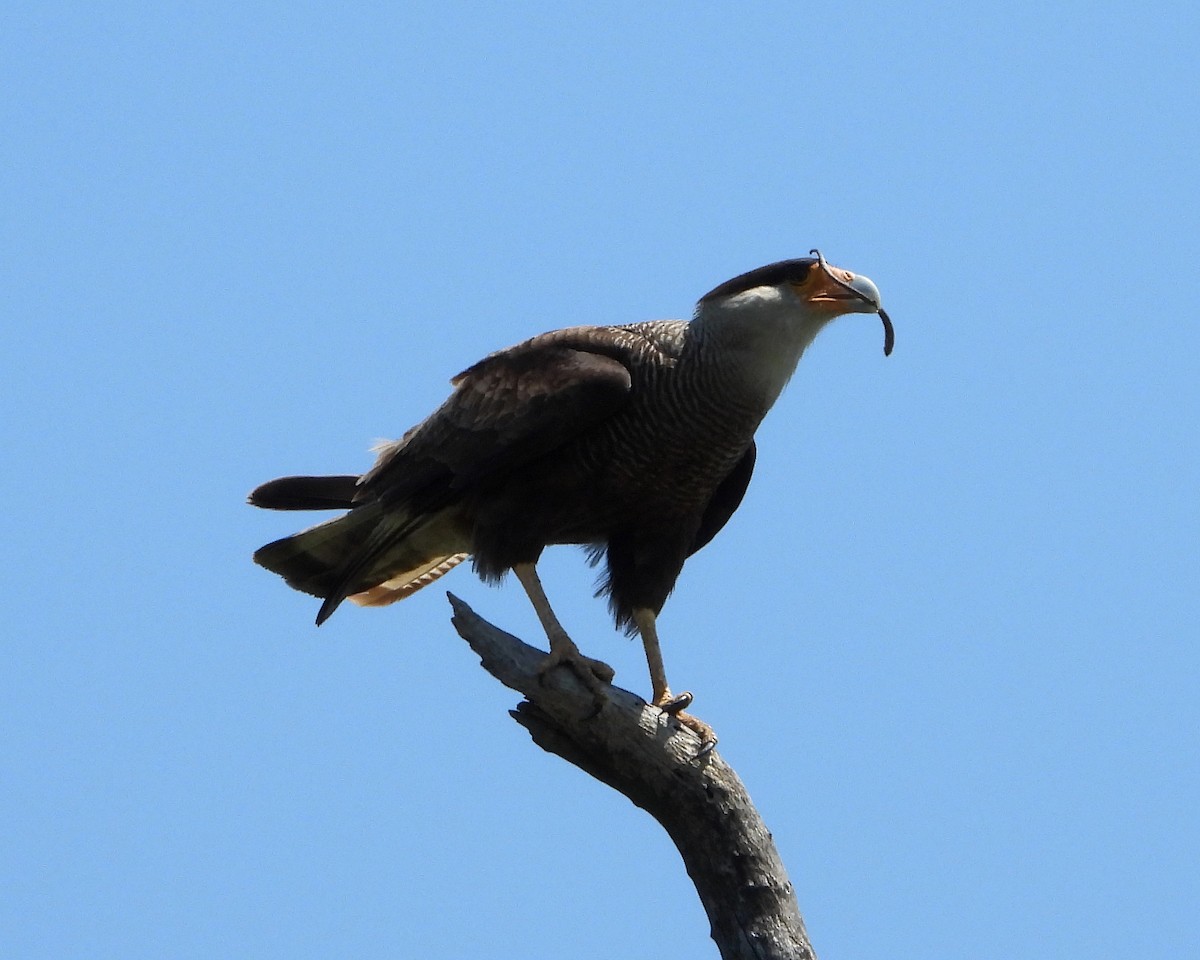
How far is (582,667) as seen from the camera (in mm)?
6129

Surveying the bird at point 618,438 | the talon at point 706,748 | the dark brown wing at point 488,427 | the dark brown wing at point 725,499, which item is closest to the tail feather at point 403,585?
the dark brown wing at point 488,427

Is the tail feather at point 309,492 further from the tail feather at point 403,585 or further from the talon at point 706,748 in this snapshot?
the talon at point 706,748

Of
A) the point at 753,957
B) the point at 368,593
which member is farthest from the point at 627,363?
→ the point at 753,957

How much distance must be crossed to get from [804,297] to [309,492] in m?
2.38

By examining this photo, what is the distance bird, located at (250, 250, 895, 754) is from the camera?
261 inches

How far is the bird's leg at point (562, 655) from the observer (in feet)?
20.0

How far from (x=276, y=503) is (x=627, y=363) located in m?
1.81

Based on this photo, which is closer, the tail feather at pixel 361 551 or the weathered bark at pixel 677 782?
the weathered bark at pixel 677 782

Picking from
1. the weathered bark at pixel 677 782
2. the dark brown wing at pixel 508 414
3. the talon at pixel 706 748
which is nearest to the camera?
the weathered bark at pixel 677 782

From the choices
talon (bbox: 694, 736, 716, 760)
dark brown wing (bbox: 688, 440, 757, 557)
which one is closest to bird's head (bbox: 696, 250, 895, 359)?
dark brown wing (bbox: 688, 440, 757, 557)

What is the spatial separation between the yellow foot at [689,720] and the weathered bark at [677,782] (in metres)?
0.03

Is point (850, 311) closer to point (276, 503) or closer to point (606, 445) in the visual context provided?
point (606, 445)

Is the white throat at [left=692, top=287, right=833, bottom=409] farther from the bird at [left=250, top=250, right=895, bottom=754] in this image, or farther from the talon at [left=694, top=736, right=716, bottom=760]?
the talon at [left=694, top=736, right=716, bottom=760]

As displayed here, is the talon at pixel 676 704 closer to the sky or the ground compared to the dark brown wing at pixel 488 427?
closer to the ground
